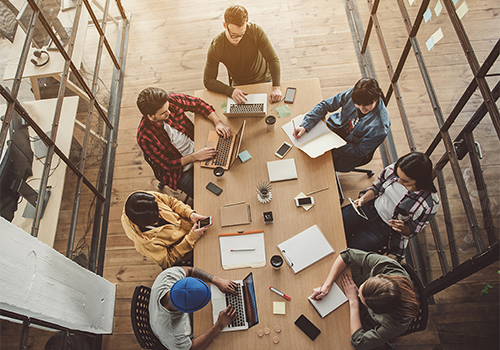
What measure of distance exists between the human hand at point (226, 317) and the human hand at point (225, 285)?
97mm

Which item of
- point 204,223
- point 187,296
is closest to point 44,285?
point 187,296

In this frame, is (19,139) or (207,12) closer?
(19,139)

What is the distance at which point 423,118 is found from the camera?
8.84ft

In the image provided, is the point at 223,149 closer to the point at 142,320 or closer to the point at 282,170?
the point at 282,170

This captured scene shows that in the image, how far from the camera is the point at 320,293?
1.92 meters

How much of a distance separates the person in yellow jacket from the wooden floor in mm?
814

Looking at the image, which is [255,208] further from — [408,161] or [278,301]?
[408,161]

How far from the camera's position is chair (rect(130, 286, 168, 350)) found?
1.73 meters

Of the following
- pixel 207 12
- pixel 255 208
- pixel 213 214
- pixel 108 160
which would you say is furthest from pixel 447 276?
pixel 207 12

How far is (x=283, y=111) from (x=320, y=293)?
1434 millimetres

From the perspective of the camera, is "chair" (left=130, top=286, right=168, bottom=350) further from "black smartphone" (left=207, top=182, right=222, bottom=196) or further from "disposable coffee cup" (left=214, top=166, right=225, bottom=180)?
"disposable coffee cup" (left=214, top=166, right=225, bottom=180)

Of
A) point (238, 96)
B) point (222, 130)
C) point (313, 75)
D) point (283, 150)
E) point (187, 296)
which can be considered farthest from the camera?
point (313, 75)

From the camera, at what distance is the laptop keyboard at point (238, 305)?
6.30 feet

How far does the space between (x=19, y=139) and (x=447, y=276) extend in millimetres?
3198
